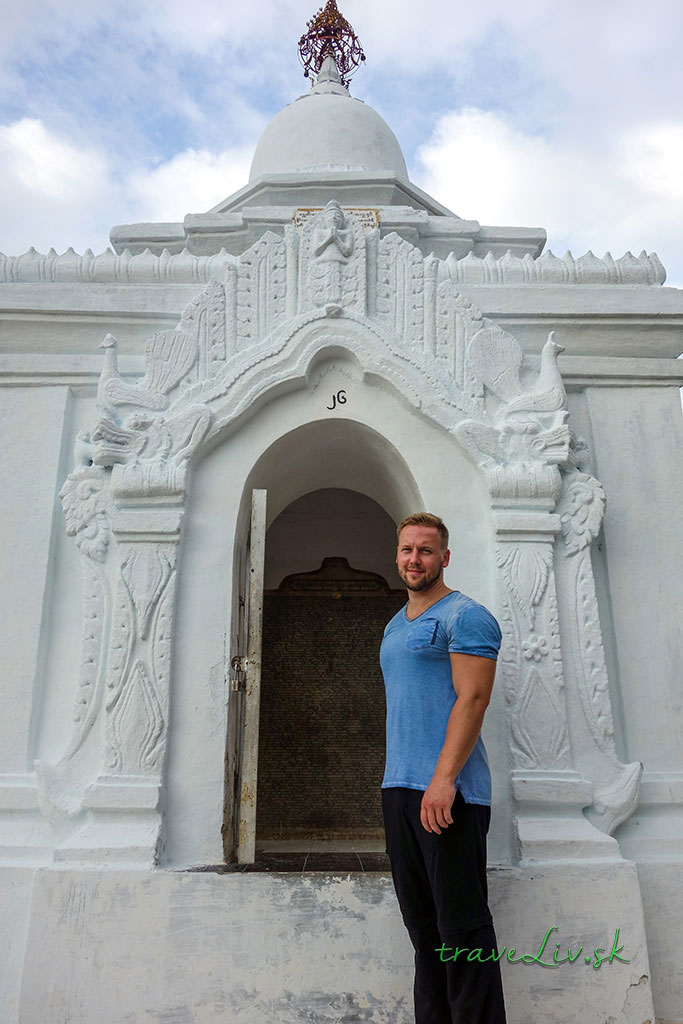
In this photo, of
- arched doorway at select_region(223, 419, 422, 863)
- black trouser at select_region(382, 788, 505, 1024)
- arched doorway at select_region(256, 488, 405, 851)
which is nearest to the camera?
black trouser at select_region(382, 788, 505, 1024)

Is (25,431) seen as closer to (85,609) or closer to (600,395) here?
(85,609)

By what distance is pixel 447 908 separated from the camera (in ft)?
8.59

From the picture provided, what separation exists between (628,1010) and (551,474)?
8.01 ft

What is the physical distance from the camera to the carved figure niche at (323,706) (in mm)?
6523

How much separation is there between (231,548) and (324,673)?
10.2 ft

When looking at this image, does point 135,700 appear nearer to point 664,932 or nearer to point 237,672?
point 237,672

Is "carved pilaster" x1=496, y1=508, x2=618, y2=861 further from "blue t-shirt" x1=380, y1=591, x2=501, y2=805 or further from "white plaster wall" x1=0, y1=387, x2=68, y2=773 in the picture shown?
"white plaster wall" x1=0, y1=387, x2=68, y2=773

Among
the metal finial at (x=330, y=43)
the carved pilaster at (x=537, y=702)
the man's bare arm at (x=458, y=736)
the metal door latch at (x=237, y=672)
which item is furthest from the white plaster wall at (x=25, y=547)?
the metal finial at (x=330, y=43)

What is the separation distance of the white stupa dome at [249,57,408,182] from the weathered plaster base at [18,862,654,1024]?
18.4 ft

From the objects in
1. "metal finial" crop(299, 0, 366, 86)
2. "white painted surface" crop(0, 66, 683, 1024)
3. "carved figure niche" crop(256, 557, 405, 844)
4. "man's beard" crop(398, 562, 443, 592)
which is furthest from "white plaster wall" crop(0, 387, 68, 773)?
"metal finial" crop(299, 0, 366, 86)

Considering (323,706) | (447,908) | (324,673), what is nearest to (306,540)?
(324,673)

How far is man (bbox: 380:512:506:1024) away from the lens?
8.52 ft

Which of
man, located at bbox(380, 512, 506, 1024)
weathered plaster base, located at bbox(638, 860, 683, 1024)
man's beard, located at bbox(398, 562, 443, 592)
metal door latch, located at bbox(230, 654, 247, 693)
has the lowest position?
weathered plaster base, located at bbox(638, 860, 683, 1024)

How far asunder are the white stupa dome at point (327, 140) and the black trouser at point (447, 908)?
218 inches
